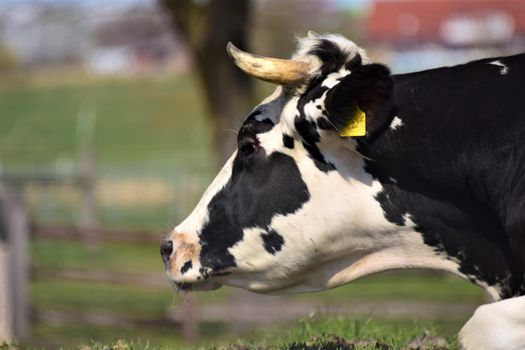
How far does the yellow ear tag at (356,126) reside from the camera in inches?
200

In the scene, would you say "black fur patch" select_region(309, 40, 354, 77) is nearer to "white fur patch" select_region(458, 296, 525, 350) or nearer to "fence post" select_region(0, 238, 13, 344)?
"white fur patch" select_region(458, 296, 525, 350)

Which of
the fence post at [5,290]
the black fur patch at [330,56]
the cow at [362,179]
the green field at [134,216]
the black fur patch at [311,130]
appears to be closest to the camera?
the cow at [362,179]

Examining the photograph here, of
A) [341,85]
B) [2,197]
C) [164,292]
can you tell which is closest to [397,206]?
[341,85]

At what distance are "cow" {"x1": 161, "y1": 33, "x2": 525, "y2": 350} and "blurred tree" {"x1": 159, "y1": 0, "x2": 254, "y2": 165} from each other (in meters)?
8.36

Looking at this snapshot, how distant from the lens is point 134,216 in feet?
83.8

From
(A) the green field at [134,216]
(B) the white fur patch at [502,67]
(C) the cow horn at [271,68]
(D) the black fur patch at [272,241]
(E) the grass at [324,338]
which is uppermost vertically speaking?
(B) the white fur patch at [502,67]

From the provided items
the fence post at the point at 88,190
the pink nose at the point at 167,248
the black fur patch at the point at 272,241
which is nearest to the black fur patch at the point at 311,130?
the black fur patch at the point at 272,241

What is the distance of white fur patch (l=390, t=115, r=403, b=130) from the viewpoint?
526 cm

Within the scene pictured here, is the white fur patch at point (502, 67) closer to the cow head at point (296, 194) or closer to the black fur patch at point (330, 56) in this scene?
the cow head at point (296, 194)

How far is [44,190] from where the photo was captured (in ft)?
81.5


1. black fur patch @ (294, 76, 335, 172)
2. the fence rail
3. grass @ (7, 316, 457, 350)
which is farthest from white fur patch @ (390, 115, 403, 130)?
the fence rail

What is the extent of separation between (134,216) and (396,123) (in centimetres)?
2061

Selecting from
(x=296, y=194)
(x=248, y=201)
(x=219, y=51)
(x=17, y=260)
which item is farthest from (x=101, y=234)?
(x=296, y=194)

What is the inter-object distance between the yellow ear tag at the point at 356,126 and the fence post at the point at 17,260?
320 inches
